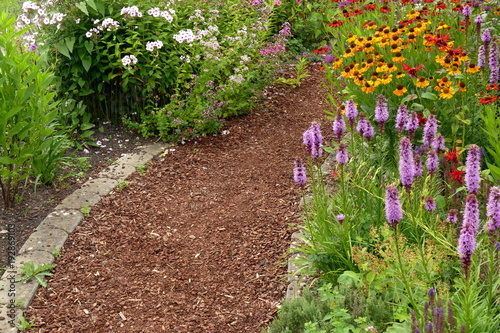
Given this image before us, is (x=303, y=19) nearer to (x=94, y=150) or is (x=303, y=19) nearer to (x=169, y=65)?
(x=169, y=65)

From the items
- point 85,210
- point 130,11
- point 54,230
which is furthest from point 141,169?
point 130,11

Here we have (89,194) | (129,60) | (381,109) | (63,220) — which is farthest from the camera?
(129,60)

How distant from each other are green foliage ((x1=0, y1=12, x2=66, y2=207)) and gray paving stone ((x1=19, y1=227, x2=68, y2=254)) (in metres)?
0.40

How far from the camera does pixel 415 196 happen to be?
2.97 m

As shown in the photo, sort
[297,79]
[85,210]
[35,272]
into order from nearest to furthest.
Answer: [35,272], [85,210], [297,79]

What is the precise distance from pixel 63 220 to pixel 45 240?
243 millimetres

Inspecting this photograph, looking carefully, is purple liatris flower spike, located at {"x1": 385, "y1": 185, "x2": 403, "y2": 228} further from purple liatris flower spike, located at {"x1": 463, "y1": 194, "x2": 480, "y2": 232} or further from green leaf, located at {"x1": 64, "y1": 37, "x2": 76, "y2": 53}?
green leaf, located at {"x1": 64, "y1": 37, "x2": 76, "y2": 53}

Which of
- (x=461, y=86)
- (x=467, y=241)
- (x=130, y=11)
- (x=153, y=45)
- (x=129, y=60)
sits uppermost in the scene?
(x=130, y=11)

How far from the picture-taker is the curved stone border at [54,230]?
3.14 meters

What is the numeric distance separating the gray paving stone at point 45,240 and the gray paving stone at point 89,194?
0.29 meters

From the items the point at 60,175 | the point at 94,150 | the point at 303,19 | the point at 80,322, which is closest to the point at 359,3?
the point at 303,19

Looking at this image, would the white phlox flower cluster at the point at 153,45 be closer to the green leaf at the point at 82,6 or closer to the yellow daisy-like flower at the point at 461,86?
the green leaf at the point at 82,6

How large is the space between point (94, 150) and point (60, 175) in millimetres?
581

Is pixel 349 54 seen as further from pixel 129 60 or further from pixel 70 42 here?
pixel 70 42
